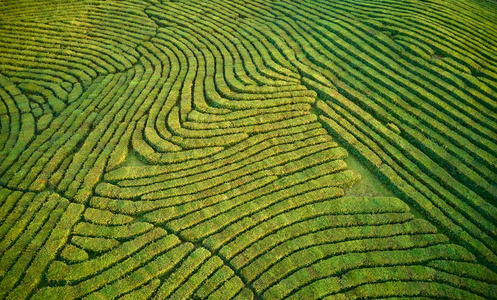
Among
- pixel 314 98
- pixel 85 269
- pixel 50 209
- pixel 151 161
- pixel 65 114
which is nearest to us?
pixel 85 269

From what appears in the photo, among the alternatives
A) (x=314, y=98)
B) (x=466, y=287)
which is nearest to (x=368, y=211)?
(x=466, y=287)

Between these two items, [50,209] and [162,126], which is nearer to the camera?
[50,209]

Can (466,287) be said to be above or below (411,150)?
below

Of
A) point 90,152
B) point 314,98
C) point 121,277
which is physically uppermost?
point 314,98

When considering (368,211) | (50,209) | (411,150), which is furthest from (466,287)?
(50,209)

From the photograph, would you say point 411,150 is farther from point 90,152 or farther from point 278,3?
point 278,3

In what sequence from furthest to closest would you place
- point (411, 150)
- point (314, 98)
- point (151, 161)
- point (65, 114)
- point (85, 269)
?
point (314, 98)
point (65, 114)
point (411, 150)
point (151, 161)
point (85, 269)
